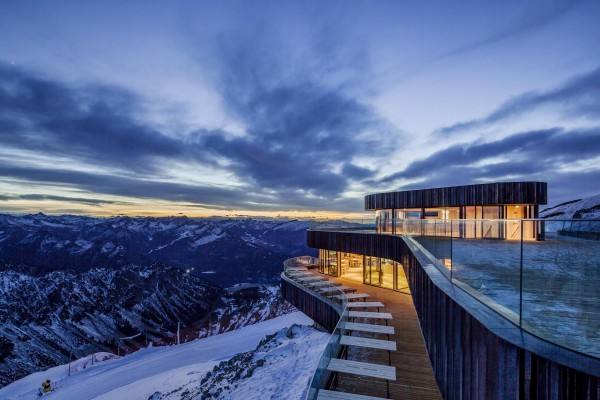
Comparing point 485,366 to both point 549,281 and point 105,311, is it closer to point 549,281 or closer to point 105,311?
point 549,281

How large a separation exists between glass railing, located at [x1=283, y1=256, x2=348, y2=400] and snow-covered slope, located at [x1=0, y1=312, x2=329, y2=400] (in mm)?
2909

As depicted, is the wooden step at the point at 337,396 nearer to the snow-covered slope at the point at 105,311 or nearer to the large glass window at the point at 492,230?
the large glass window at the point at 492,230

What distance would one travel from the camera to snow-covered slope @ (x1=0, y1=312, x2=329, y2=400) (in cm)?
1483

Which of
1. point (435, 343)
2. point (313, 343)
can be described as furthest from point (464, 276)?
point (313, 343)

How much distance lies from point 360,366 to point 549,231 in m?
5.55

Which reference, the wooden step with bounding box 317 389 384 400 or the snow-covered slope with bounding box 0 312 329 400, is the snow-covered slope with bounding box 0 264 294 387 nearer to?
the snow-covered slope with bounding box 0 312 329 400

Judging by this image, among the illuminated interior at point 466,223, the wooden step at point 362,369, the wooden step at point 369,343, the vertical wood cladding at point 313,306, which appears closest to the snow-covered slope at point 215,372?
the vertical wood cladding at point 313,306

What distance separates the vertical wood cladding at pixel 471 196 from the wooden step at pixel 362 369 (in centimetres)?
2084

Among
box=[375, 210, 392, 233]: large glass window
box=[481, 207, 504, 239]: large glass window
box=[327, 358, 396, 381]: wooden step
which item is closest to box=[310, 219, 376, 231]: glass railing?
box=[375, 210, 392, 233]: large glass window

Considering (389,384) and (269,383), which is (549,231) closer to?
(389,384)

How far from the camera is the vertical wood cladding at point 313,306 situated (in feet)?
56.7

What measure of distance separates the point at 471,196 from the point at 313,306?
1527 cm

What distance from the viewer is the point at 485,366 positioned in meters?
3.75

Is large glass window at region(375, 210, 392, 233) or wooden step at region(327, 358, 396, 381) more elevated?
large glass window at region(375, 210, 392, 233)
